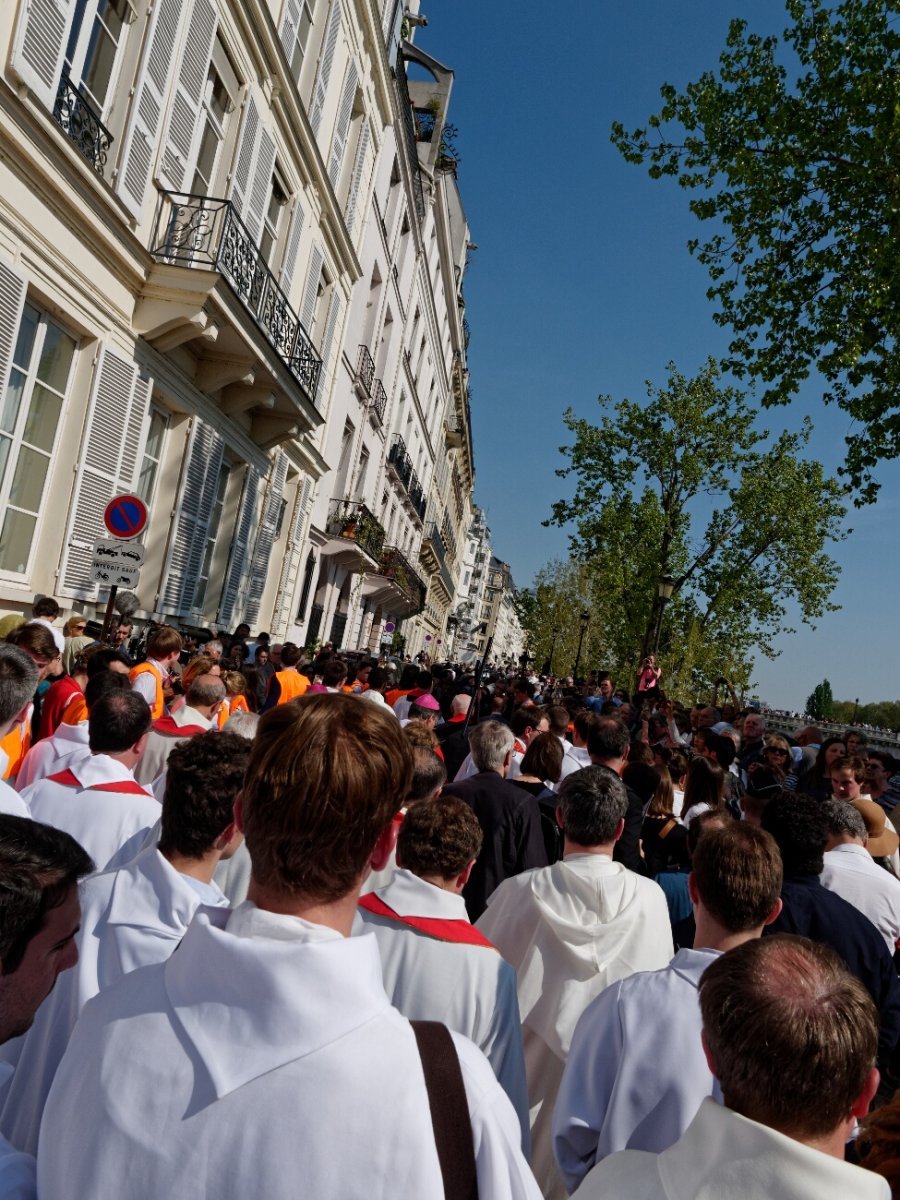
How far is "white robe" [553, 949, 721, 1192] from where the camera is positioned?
264cm

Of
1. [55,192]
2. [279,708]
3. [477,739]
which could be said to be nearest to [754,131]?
[55,192]

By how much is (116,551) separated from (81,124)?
15.0 ft

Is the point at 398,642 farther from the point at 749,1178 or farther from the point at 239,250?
the point at 749,1178

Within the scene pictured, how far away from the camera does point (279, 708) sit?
65.6 inches

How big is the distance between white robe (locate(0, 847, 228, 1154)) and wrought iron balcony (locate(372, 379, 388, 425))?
26.1 metres

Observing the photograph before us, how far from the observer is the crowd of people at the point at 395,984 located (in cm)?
134

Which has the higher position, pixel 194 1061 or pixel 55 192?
pixel 55 192

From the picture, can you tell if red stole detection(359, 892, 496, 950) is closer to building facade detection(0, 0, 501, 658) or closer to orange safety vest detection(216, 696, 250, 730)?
orange safety vest detection(216, 696, 250, 730)

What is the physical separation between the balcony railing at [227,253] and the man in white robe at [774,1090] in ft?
38.3

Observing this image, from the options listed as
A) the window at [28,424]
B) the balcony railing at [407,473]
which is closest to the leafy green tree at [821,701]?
the balcony railing at [407,473]

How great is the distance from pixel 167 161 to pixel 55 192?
3011 mm

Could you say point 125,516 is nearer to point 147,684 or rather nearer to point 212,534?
point 147,684

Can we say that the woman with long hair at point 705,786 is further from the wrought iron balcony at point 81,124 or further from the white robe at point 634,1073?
the wrought iron balcony at point 81,124

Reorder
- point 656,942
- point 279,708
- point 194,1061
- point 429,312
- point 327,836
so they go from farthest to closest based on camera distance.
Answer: point 429,312
point 656,942
point 279,708
point 327,836
point 194,1061
